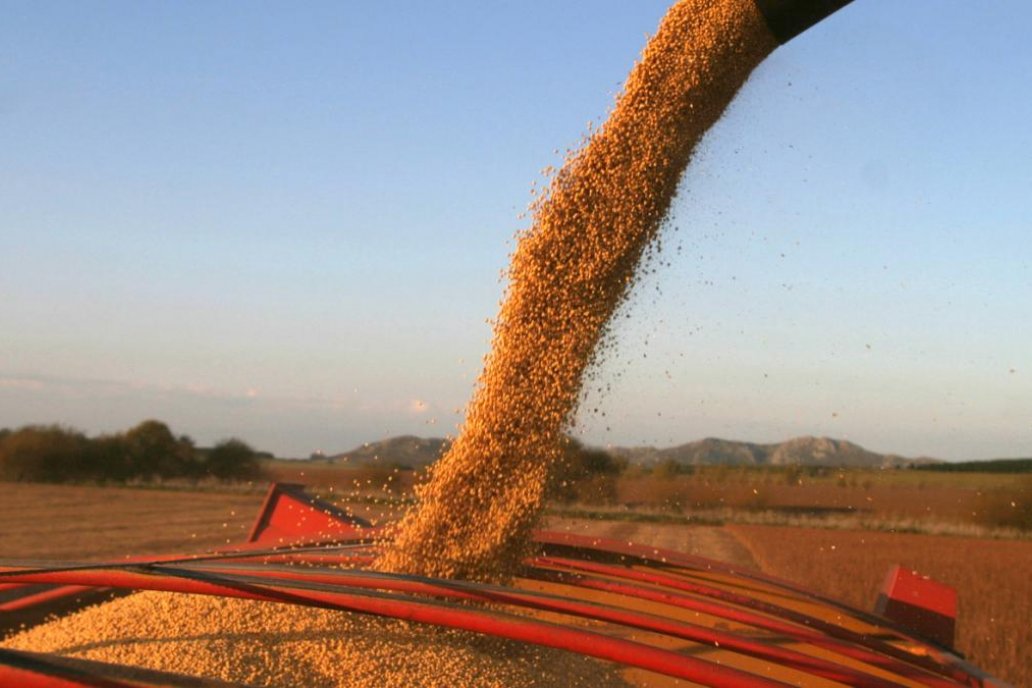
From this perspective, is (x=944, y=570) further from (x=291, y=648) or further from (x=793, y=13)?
(x=291, y=648)

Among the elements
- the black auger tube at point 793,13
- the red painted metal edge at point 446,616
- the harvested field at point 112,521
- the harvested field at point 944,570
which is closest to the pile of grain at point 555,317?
the black auger tube at point 793,13

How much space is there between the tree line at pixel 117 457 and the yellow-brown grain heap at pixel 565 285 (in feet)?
84.8

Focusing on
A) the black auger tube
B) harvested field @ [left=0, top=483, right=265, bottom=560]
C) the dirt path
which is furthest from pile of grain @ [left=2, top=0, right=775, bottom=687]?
the dirt path

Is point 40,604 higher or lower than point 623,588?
lower

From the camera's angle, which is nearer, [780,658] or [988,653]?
[780,658]

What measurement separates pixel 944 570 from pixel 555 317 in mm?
10884

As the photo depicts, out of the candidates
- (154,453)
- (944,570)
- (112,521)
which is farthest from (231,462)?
(944,570)

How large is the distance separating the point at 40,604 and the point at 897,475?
34.3 m

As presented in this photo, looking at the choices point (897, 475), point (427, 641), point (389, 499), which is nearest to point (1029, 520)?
point (897, 475)

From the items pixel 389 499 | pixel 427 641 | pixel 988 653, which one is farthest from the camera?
pixel 988 653

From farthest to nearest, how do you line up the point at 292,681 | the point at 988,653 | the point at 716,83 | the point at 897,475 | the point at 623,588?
1. the point at 897,475
2. the point at 988,653
3. the point at 716,83
4. the point at 623,588
5. the point at 292,681

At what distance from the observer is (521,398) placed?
388cm

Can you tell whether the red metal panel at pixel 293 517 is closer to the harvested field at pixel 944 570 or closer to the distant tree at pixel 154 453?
the harvested field at pixel 944 570

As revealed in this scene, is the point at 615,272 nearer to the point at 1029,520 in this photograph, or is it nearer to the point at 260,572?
the point at 260,572
